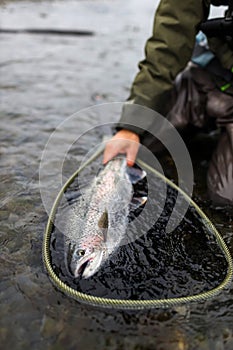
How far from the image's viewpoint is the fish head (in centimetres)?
211

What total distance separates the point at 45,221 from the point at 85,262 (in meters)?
0.69

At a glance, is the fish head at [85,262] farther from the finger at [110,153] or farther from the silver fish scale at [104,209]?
the finger at [110,153]

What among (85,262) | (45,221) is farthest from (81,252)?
(45,221)

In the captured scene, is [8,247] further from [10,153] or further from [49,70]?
[49,70]

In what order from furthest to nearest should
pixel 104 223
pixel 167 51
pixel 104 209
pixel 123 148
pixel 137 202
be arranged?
pixel 123 148, pixel 167 51, pixel 137 202, pixel 104 209, pixel 104 223

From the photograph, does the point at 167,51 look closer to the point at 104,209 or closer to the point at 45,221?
the point at 104,209

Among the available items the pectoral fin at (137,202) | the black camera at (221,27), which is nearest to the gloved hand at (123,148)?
the pectoral fin at (137,202)

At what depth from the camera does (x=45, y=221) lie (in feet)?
8.86

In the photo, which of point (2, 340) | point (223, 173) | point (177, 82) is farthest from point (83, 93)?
point (2, 340)

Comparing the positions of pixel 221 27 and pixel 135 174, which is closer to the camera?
pixel 221 27

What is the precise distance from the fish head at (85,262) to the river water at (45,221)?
0.07 meters

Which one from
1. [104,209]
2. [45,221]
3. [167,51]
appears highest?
[167,51]

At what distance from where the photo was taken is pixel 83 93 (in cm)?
529

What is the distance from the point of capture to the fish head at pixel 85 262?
2.11 m
